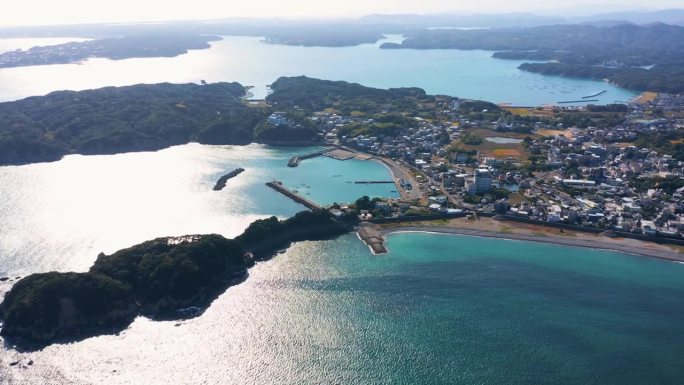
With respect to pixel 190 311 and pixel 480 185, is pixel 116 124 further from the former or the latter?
pixel 190 311

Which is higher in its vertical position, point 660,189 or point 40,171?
point 660,189

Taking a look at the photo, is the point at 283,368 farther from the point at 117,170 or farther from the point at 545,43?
the point at 545,43

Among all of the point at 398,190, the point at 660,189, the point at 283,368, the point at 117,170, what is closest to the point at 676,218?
the point at 660,189

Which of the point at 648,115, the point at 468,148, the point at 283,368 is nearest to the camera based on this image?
the point at 283,368

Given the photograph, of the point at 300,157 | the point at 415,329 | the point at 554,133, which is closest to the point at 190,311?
the point at 415,329

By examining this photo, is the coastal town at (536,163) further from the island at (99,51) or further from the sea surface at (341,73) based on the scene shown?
the island at (99,51)

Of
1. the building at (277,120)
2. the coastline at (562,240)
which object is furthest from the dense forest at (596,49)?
the coastline at (562,240)
